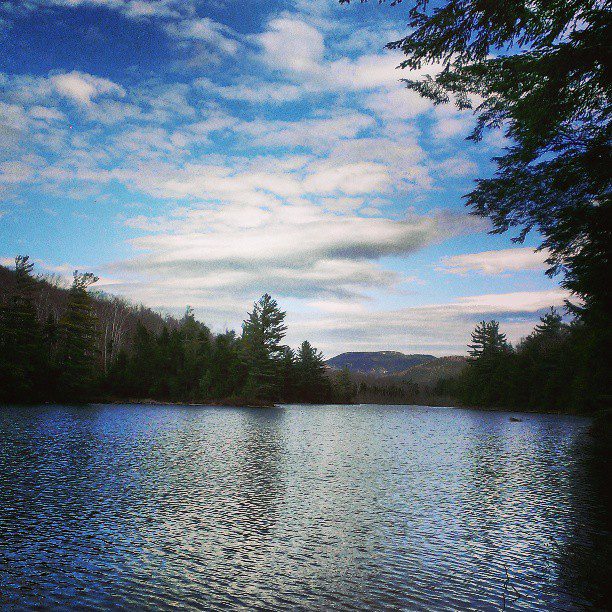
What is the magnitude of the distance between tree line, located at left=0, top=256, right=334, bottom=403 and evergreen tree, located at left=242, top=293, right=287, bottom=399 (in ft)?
0.58

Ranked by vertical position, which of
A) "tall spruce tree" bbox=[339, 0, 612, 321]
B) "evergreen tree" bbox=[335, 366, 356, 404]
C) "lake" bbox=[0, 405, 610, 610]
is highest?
"tall spruce tree" bbox=[339, 0, 612, 321]

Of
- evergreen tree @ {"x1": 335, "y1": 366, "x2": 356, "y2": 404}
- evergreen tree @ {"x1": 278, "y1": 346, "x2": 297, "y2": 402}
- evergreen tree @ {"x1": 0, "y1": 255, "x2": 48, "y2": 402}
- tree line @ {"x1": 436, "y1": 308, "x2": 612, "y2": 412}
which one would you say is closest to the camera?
evergreen tree @ {"x1": 0, "y1": 255, "x2": 48, "y2": 402}

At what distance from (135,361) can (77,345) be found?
26.9m

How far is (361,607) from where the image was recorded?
7.58 meters

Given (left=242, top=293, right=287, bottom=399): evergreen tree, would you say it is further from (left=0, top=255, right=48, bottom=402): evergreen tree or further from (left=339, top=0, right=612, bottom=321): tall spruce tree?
(left=339, top=0, right=612, bottom=321): tall spruce tree

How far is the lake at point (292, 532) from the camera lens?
8.09 metres

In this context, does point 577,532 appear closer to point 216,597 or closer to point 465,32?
point 216,597

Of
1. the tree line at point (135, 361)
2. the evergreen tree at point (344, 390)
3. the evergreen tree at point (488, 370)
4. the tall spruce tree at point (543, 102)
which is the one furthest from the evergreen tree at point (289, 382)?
the tall spruce tree at point (543, 102)

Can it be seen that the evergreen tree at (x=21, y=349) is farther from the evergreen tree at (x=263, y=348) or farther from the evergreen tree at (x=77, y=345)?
the evergreen tree at (x=263, y=348)

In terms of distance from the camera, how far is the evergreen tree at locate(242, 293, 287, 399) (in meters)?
82.3

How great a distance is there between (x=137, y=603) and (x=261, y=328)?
76.6m

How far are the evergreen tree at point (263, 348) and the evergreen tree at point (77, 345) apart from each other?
25.5 meters

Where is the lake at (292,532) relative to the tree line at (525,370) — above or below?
below

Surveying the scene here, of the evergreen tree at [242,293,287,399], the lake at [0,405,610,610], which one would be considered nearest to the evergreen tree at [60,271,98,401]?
the evergreen tree at [242,293,287,399]
